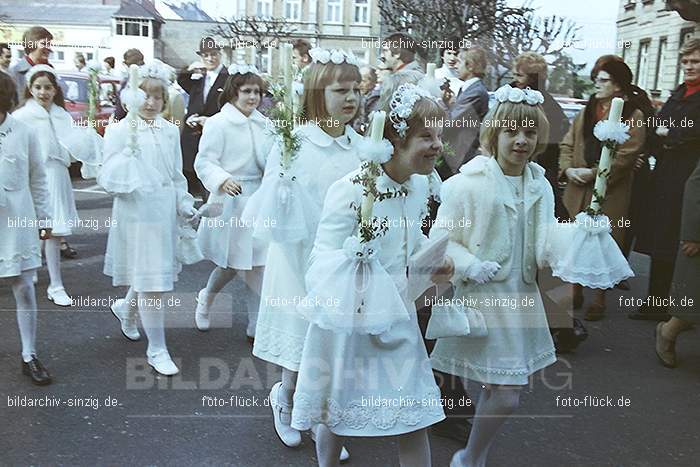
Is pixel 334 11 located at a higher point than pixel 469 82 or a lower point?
higher

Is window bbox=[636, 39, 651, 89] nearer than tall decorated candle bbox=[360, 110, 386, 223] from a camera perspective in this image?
No

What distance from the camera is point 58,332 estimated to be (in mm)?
5367

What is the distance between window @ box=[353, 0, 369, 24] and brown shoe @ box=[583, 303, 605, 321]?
7052 mm

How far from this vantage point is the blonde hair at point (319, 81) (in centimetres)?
357

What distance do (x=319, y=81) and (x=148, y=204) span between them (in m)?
1.63

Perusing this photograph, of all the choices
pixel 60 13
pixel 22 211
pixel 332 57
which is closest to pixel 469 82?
pixel 332 57

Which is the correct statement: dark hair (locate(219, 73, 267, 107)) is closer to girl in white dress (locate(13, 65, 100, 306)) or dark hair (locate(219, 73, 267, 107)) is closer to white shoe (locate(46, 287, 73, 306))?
girl in white dress (locate(13, 65, 100, 306))

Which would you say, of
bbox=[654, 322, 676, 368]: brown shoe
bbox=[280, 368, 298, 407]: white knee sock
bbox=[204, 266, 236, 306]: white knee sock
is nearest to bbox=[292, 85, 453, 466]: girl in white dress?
bbox=[280, 368, 298, 407]: white knee sock

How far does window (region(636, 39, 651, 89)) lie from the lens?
8875 millimetres

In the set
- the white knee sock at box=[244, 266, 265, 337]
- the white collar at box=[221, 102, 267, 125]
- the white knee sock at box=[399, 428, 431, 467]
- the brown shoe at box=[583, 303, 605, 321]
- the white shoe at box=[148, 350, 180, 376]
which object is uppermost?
the white collar at box=[221, 102, 267, 125]

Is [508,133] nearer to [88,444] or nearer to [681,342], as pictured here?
[88,444]

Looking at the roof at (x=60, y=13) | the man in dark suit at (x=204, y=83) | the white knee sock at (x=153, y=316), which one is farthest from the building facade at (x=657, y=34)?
the roof at (x=60, y=13)

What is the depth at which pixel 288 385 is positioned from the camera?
12.4ft

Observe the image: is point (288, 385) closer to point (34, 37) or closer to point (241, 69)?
point (241, 69)
